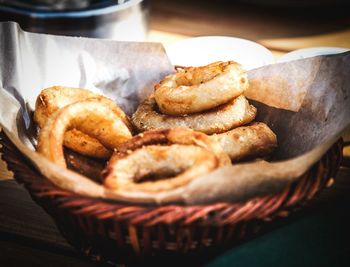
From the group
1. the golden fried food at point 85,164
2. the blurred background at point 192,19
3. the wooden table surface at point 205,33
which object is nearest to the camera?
the wooden table surface at point 205,33

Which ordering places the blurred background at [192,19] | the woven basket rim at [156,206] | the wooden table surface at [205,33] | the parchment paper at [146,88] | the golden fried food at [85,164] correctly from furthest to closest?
the blurred background at [192,19] → the golden fried food at [85,164] → the wooden table surface at [205,33] → the parchment paper at [146,88] → the woven basket rim at [156,206]

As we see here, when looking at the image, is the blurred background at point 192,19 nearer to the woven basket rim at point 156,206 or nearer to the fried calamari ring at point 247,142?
the fried calamari ring at point 247,142

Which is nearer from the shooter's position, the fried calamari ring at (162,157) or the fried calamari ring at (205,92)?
the fried calamari ring at (162,157)

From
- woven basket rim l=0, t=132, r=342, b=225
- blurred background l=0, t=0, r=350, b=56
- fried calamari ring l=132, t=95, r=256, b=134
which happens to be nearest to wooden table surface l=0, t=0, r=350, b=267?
blurred background l=0, t=0, r=350, b=56

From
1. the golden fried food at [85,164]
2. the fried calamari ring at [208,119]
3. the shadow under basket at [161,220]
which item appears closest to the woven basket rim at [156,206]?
the shadow under basket at [161,220]

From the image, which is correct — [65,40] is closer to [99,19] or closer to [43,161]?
[99,19]
